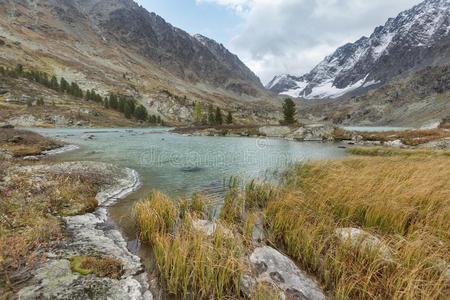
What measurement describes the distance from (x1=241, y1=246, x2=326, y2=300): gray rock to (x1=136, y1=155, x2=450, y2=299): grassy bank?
317 mm

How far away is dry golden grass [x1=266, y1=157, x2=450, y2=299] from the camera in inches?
245

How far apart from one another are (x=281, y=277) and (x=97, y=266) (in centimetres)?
491

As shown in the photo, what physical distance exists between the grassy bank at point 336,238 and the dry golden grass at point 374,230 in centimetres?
3

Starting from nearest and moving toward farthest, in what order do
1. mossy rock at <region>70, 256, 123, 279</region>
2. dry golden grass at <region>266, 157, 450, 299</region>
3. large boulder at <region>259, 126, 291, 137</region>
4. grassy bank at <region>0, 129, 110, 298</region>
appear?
dry golden grass at <region>266, 157, 450, 299</region> < grassy bank at <region>0, 129, 110, 298</region> < mossy rock at <region>70, 256, 123, 279</region> < large boulder at <region>259, 126, 291, 137</region>

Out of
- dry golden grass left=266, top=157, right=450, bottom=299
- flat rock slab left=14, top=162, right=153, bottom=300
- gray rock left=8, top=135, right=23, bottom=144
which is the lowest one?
gray rock left=8, top=135, right=23, bottom=144

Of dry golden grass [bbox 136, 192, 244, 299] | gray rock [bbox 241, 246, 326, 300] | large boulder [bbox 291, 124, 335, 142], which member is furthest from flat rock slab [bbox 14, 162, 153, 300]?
large boulder [bbox 291, 124, 335, 142]

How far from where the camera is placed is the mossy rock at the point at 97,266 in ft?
25.1

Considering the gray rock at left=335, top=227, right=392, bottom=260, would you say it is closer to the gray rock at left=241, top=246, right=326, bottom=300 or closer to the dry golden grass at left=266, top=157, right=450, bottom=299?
the dry golden grass at left=266, top=157, right=450, bottom=299

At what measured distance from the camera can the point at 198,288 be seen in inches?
274

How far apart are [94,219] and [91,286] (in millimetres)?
5567

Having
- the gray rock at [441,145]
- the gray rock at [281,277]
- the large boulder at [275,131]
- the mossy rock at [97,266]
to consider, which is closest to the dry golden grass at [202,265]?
the gray rock at [281,277]

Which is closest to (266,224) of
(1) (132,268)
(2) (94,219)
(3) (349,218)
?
(3) (349,218)

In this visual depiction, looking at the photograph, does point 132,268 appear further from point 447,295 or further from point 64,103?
point 64,103

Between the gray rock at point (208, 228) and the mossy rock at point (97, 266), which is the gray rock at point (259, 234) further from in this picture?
the mossy rock at point (97, 266)
